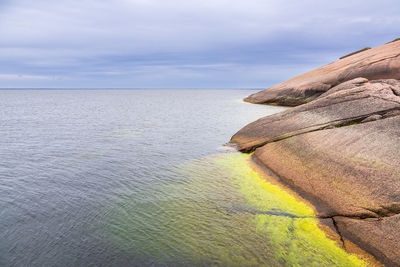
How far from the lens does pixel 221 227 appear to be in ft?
24.2

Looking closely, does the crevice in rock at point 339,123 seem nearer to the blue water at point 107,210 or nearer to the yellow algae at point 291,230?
the yellow algae at point 291,230

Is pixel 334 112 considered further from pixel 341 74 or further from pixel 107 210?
pixel 341 74

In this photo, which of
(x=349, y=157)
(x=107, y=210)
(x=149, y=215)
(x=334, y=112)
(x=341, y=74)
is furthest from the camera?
(x=341, y=74)

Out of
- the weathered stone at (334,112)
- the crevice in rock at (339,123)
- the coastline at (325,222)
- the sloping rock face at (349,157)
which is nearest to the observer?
the coastline at (325,222)

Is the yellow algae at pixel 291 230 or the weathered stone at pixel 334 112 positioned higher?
the weathered stone at pixel 334 112

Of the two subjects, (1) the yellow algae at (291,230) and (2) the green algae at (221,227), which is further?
(2) the green algae at (221,227)

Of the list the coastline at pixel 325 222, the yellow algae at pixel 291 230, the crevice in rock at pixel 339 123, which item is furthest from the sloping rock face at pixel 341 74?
the yellow algae at pixel 291 230

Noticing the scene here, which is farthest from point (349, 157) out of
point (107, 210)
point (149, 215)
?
point (107, 210)

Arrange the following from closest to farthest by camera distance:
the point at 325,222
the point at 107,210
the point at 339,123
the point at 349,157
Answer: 1. the point at 325,222
2. the point at 107,210
3. the point at 349,157
4. the point at 339,123

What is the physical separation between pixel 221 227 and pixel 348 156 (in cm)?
482

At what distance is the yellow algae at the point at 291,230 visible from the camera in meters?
5.97

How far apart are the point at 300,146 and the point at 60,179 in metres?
10.2

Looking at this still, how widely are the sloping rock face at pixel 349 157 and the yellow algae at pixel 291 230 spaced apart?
1.65 ft

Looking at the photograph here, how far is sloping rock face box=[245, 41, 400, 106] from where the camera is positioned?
2550 centimetres
